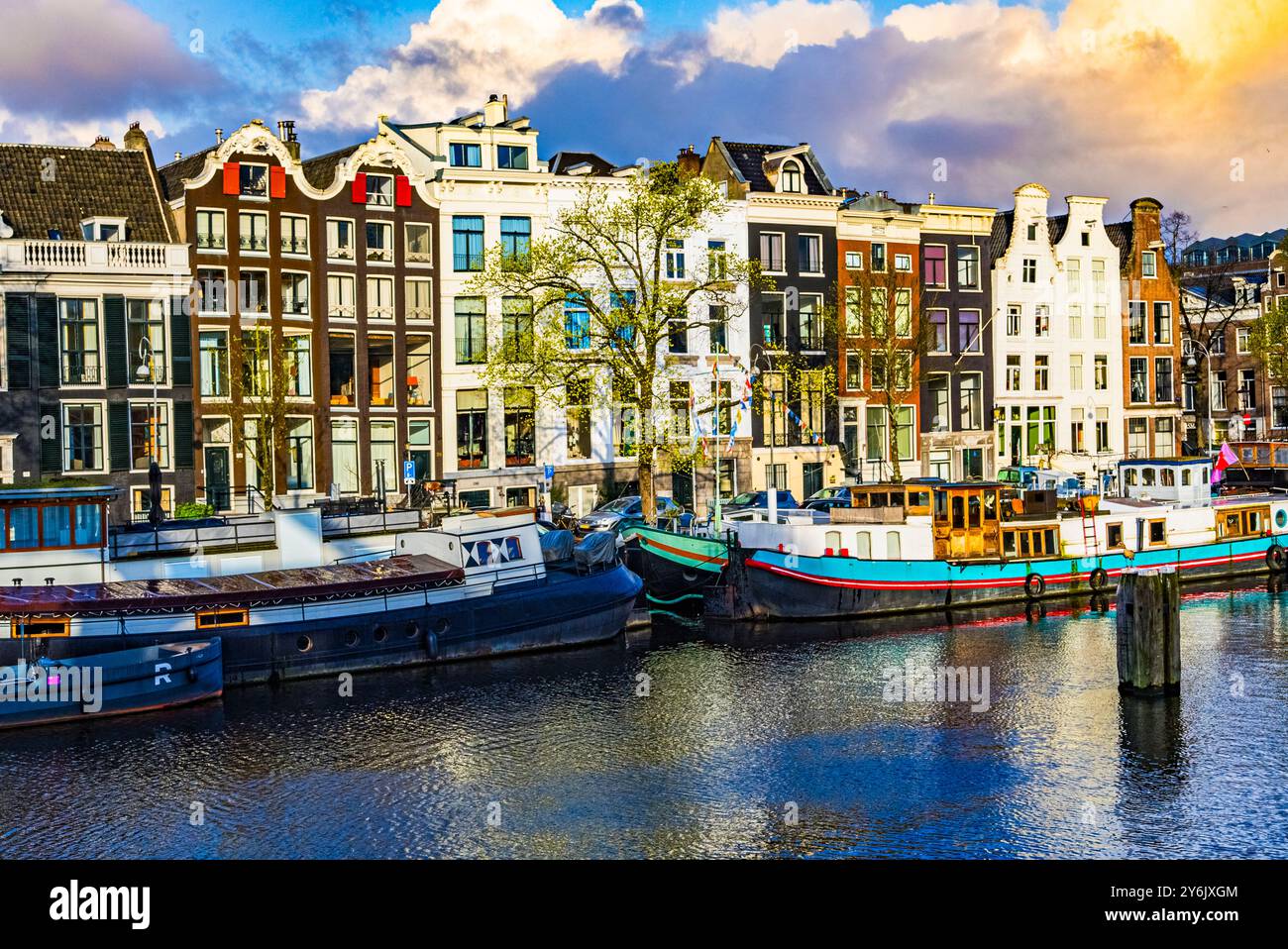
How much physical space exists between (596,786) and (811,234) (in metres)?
60.7

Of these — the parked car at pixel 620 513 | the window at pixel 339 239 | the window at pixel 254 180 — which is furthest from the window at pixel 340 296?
the parked car at pixel 620 513

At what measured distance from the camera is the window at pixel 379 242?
74312 mm

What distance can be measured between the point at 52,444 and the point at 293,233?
14875 mm

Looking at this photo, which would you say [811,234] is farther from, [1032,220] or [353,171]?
[353,171]

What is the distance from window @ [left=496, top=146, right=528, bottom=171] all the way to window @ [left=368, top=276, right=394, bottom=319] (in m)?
8.79

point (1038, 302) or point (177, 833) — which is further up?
point (1038, 302)

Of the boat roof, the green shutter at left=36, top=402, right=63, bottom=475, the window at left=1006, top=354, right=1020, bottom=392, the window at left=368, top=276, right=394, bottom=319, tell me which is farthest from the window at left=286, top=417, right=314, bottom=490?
the window at left=1006, top=354, right=1020, bottom=392

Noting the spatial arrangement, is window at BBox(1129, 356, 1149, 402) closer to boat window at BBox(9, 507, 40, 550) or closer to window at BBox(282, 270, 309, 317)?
window at BBox(282, 270, 309, 317)

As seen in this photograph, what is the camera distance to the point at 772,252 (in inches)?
3438

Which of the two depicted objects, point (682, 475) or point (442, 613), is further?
point (682, 475)

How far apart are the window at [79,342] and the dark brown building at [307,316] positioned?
4324 millimetres
